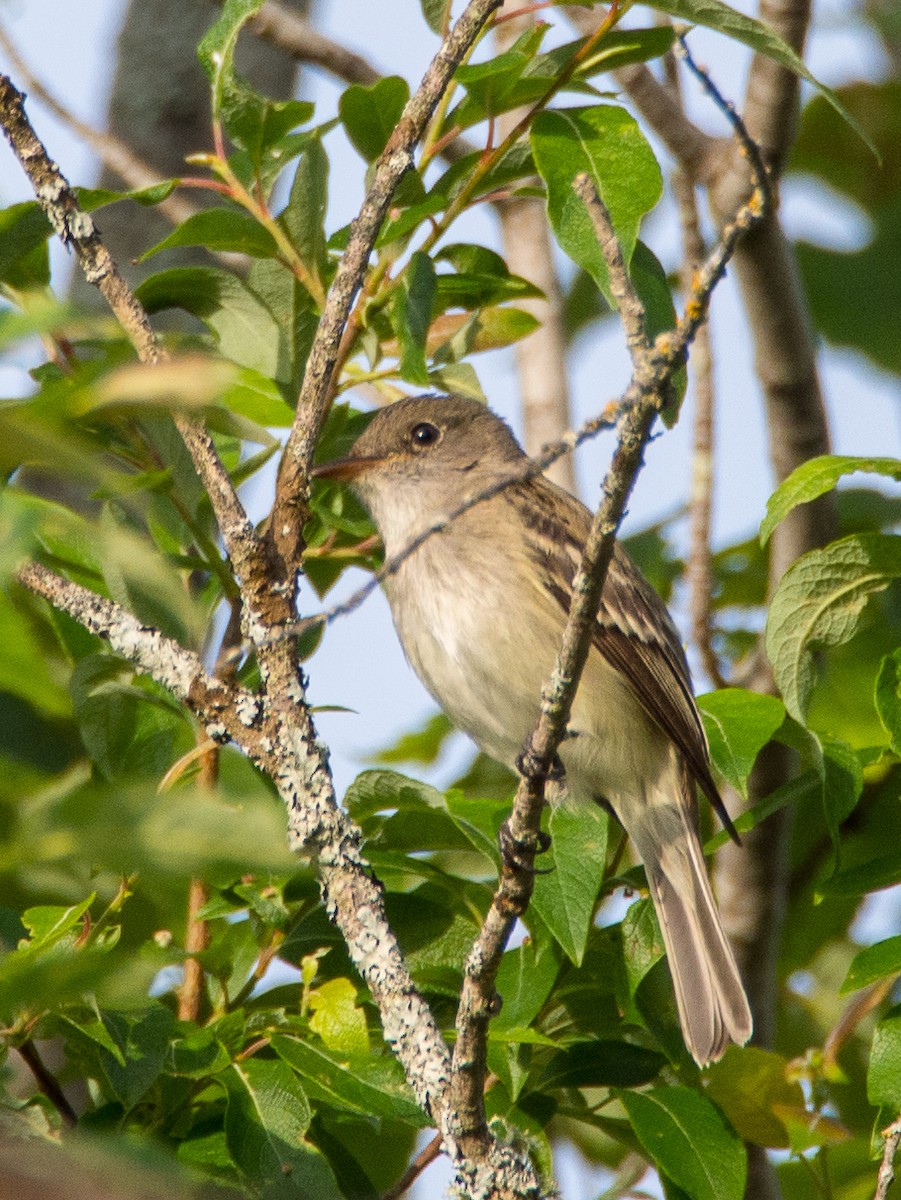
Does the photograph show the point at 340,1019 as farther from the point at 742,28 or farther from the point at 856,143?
the point at 856,143

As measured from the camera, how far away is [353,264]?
265 centimetres

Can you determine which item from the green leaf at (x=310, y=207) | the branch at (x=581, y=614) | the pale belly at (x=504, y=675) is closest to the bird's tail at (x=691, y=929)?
the pale belly at (x=504, y=675)

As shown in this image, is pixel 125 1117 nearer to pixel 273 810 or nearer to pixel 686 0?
pixel 273 810

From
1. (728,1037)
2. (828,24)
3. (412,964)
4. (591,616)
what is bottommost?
(728,1037)

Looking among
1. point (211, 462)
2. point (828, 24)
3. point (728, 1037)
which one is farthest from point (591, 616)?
point (828, 24)

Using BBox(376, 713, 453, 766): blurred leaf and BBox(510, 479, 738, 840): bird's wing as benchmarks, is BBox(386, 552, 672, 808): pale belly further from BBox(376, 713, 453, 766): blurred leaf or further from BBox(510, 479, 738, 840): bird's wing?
BBox(376, 713, 453, 766): blurred leaf

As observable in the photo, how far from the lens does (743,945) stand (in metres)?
4.43

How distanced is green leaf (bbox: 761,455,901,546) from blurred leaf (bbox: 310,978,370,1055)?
46.6 inches

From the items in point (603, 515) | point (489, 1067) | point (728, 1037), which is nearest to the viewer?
point (603, 515)

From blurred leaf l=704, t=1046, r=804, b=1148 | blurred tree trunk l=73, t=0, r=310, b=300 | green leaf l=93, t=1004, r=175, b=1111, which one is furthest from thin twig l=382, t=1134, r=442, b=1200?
blurred tree trunk l=73, t=0, r=310, b=300

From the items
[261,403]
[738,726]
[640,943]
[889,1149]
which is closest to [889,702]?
[738,726]

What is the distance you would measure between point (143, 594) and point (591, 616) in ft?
3.68

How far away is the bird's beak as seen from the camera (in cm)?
387

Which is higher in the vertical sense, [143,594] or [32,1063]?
[143,594]
